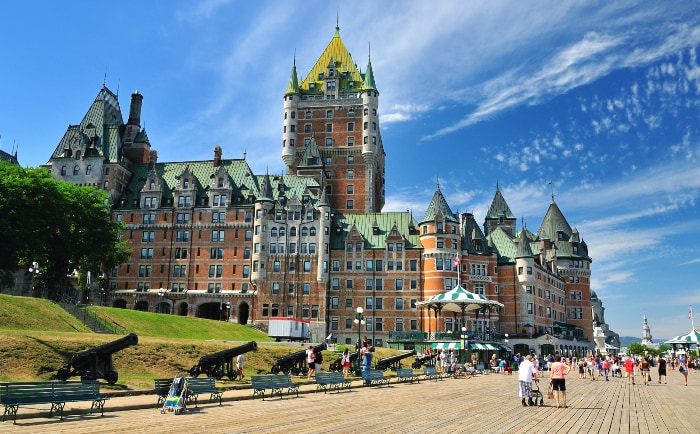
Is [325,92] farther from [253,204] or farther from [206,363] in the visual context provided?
[206,363]

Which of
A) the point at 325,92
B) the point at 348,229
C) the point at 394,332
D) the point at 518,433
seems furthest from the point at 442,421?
the point at 325,92

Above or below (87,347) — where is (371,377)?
below

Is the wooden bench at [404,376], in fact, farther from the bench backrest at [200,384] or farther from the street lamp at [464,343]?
the street lamp at [464,343]

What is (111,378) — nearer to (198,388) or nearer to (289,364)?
(198,388)

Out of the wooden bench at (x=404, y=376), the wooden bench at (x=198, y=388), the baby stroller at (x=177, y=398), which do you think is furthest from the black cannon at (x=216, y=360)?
the wooden bench at (x=404, y=376)

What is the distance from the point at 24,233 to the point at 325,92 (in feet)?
189

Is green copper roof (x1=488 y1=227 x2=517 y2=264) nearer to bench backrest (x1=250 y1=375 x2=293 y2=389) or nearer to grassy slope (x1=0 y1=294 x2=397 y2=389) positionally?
grassy slope (x1=0 y1=294 x2=397 y2=389)

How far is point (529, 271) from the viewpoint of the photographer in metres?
87.9

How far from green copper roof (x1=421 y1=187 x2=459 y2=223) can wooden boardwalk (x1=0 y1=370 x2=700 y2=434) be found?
5687 cm

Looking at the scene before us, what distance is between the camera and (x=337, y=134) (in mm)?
101312

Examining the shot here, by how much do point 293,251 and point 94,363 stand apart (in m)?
60.9

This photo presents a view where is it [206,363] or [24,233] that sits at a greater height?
[24,233]

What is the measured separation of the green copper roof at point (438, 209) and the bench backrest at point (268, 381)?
200 ft

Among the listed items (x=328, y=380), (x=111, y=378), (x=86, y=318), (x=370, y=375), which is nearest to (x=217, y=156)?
(x=86, y=318)
